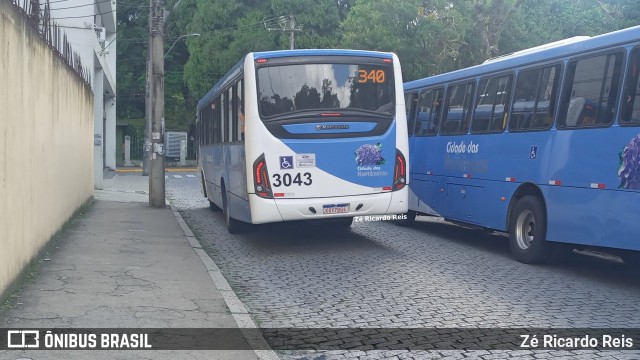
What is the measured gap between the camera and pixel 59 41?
11781 mm

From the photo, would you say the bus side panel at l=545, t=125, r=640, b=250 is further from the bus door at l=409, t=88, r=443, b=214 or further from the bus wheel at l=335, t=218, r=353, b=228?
the bus wheel at l=335, t=218, r=353, b=228

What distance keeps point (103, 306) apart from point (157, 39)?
41.6 ft

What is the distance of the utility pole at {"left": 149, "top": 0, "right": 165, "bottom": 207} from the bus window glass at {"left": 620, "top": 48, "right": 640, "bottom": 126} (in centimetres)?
1284

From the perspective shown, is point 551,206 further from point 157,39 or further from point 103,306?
point 157,39

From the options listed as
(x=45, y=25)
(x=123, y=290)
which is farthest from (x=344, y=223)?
(x=45, y=25)

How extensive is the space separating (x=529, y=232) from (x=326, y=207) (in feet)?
9.97

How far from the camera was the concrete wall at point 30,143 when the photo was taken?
23.0 ft

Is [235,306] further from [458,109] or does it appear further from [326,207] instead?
[458,109]

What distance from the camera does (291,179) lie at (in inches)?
423

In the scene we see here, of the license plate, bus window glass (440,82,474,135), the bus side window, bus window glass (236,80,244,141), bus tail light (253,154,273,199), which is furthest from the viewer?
the bus side window

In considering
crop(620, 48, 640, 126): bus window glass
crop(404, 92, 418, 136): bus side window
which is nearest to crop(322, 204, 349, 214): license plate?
crop(620, 48, 640, 126): bus window glass

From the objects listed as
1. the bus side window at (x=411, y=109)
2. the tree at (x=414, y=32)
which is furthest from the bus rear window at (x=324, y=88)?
the tree at (x=414, y=32)

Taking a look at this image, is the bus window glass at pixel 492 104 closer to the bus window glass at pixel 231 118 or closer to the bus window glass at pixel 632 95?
the bus window glass at pixel 632 95

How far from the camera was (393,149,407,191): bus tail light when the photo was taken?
1117cm
